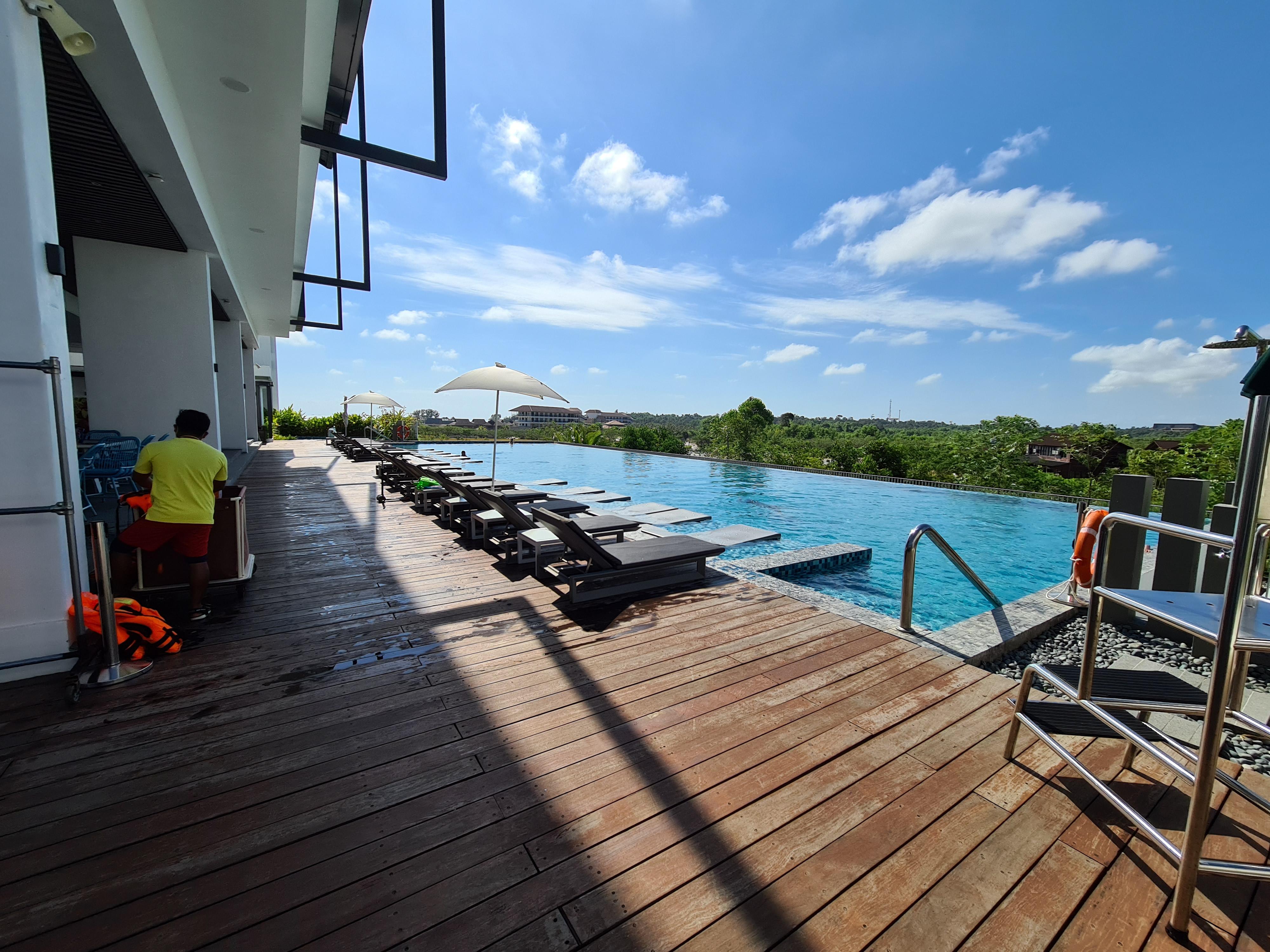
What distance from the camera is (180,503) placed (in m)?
3.16

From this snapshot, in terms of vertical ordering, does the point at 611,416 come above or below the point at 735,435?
above

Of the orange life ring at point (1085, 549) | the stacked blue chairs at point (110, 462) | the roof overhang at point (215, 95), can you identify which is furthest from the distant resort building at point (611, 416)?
the orange life ring at point (1085, 549)

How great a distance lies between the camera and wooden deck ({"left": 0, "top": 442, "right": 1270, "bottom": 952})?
143 centimetres

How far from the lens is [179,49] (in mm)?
3979

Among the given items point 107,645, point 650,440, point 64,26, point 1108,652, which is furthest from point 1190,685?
point 650,440

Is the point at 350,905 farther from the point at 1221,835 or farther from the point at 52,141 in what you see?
the point at 52,141

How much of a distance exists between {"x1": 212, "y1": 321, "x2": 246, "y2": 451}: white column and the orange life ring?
15.4 m

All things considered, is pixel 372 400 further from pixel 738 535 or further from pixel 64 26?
pixel 64 26

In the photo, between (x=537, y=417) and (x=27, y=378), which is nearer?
(x=27, y=378)

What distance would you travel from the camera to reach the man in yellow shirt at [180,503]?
3.10m

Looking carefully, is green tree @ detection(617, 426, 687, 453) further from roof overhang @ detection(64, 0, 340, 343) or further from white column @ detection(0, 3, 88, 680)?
white column @ detection(0, 3, 88, 680)

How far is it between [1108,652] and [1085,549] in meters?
1.30

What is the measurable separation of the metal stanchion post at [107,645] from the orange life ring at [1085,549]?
23.8ft

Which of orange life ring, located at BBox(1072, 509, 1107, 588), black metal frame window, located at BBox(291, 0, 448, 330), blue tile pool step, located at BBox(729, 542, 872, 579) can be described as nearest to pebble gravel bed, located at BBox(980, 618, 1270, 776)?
orange life ring, located at BBox(1072, 509, 1107, 588)
